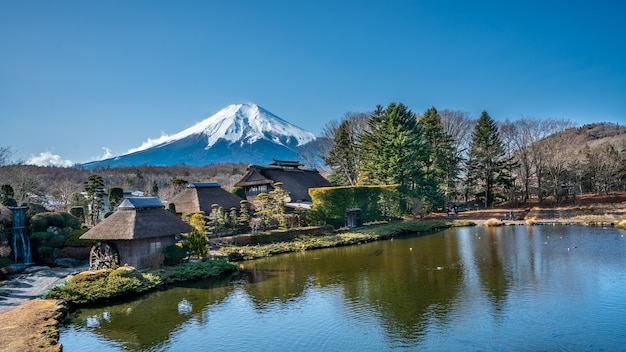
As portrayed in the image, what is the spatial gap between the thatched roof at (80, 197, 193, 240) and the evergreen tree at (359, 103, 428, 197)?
23886 mm

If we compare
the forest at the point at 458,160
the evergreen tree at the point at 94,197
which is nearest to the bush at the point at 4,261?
the evergreen tree at the point at 94,197

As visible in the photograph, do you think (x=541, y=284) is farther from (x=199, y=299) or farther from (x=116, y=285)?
(x=116, y=285)

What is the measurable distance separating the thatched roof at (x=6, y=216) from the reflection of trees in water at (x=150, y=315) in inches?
382

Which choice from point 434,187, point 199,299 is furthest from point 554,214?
point 199,299

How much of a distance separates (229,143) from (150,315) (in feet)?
462

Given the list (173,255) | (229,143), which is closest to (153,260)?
(173,255)

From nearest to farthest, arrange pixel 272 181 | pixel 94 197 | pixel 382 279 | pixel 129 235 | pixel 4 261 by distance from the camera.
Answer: pixel 382 279
pixel 4 261
pixel 129 235
pixel 94 197
pixel 272 181

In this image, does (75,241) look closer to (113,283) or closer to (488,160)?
(113,283)

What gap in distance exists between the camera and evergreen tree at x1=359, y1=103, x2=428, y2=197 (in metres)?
39.9

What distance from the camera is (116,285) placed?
16438mm

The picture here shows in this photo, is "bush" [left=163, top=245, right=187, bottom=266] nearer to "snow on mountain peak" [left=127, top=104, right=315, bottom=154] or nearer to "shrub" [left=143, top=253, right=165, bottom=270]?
"shrub" [left=143, top=253, right=165, bottom=270]

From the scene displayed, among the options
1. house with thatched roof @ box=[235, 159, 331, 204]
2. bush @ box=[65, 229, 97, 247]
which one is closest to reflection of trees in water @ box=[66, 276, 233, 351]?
bush @ box=[65, 229, 97, 247]

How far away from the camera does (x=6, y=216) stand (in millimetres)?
21188

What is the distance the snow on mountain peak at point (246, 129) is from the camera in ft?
510
